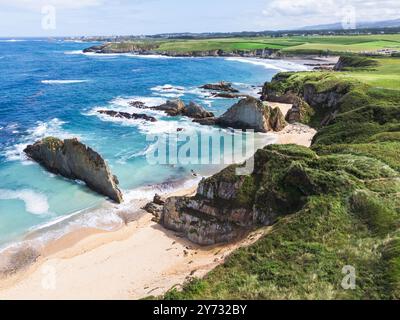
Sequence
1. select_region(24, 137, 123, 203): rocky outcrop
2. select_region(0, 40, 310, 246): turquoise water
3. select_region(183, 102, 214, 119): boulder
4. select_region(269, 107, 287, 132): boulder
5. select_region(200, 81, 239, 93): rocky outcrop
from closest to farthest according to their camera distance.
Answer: select_region(0, 40, 310, 246): turquoise water, select_region(24, 137, 123, 203): rocky outcrop, select_region(269, 107, 287, 132): boulder, select_region(183, 102, 214, 119): boulder, select_region(200, 81, 239, 93): rocky outcrop

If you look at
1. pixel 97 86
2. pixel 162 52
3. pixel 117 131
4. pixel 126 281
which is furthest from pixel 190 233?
pixel 162 52

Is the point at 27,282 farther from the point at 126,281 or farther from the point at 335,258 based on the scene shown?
the point at 335,258

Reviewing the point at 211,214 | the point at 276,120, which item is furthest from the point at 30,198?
the point at 276,120

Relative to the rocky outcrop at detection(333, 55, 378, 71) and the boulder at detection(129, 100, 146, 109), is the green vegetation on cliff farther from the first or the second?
the rocky outcrop at detection(333, 55, 378, 71)

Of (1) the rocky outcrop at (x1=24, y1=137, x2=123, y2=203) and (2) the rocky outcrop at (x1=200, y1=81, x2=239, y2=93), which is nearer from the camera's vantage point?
(1) the rocky outcrop at (x1=24, y1=137, x2=123, y2=203)

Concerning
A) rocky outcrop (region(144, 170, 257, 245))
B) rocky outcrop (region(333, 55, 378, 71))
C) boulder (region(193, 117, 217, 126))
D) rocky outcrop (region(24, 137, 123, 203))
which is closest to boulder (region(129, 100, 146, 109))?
boulder (region(193, 117, 217, 126))

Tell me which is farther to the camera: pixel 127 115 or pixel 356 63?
pixel 356 63

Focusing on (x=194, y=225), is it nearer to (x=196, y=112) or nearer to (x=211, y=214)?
(x=211, y=214)

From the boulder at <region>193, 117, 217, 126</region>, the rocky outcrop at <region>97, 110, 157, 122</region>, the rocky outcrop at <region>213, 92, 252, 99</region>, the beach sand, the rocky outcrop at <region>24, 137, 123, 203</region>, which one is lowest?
the beach sand
